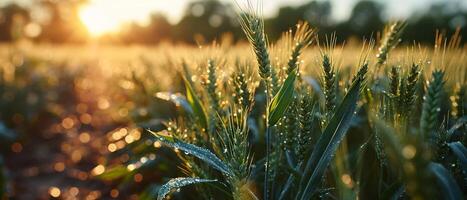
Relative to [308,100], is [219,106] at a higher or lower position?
lower

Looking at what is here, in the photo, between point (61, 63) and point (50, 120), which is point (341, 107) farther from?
point (61, 63)

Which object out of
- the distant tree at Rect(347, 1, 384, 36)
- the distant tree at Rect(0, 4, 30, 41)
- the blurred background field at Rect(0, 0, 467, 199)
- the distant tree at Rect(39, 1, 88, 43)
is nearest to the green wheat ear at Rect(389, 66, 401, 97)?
the blurred background field at Rect(0, 0, 467, 199)

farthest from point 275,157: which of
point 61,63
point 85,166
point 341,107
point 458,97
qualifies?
point 61,63

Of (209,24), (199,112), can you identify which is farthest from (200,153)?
(209,24)

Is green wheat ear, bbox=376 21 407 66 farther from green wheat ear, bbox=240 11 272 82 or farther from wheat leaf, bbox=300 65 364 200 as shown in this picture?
green wheat ear, bbox=240 11 272 82

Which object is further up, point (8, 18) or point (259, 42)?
point (259, 42)

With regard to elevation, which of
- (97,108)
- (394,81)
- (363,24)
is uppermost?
(394,81)

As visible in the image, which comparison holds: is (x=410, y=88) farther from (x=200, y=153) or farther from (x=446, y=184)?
(x=200, y=153)

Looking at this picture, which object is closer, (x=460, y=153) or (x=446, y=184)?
(x=446, y=184)

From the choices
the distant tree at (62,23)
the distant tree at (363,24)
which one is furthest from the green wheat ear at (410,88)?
the distant tree at (62,23)

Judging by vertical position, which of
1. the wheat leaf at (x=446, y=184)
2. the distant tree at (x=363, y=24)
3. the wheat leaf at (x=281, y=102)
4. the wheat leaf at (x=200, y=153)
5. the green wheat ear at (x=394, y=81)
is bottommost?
the distant tree at (x=363, y=24)

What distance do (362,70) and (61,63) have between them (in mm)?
13541

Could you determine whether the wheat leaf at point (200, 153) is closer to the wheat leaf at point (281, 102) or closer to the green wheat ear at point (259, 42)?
the wheat leaf at point (281, 102)

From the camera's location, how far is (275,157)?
66.6 inches
